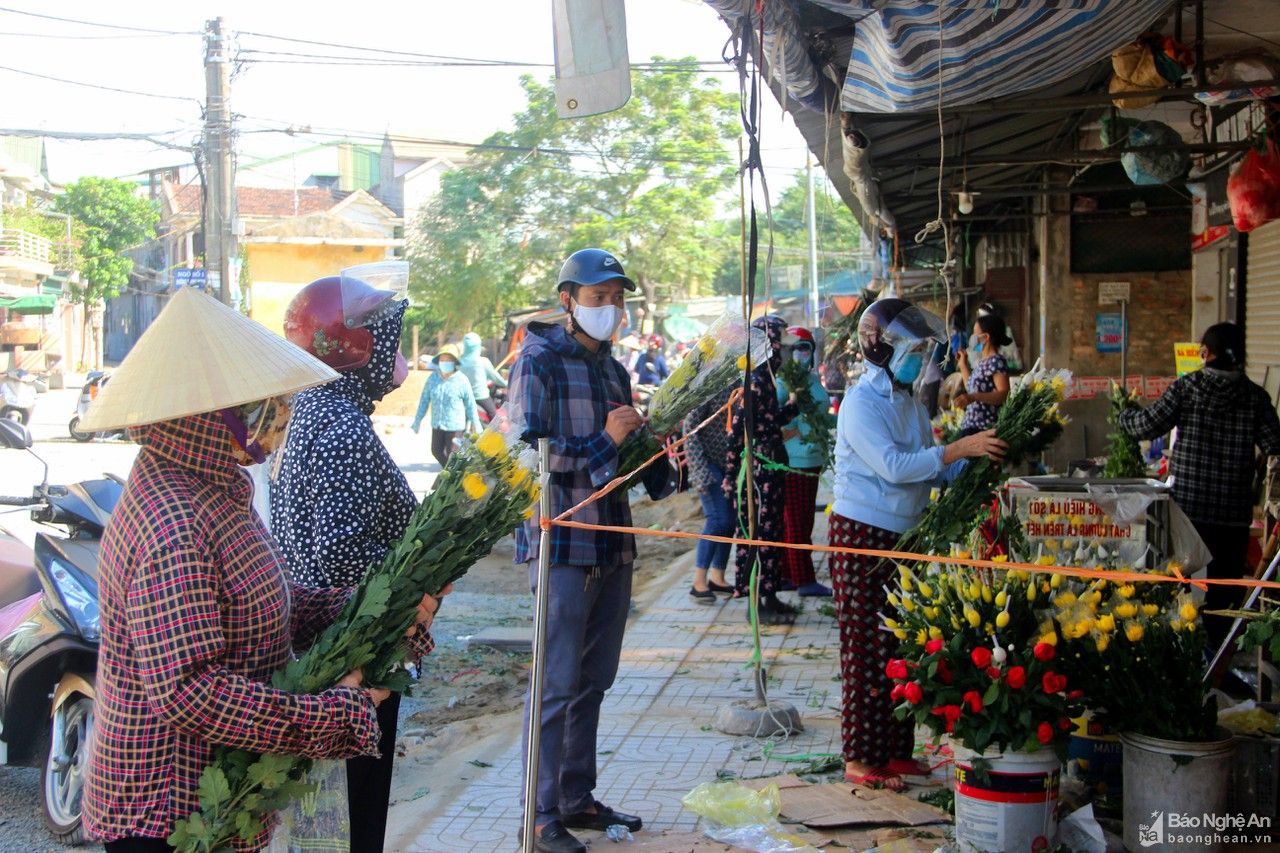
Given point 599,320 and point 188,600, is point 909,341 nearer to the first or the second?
point 599,320

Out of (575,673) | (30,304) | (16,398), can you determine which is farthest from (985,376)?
(30,304)

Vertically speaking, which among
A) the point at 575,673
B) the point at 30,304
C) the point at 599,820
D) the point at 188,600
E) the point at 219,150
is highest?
the point at 219,150

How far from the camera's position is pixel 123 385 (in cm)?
245

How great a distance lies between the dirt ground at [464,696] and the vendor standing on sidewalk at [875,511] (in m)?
1.77

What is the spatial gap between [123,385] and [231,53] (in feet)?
58.0

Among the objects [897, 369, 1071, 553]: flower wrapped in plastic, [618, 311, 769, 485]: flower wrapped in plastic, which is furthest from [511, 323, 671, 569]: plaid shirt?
[897, 369, 1071, 553]: flower wrapped in plastic

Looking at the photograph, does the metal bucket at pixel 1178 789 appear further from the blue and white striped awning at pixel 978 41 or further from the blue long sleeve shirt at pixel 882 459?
the blue and white striped awning at pixel 978 41

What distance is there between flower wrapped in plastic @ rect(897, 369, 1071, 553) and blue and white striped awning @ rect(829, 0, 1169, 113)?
1584 millimetres

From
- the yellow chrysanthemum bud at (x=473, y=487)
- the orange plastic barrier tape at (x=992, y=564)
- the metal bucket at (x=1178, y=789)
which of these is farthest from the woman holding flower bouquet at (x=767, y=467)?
the yellow chrysanthemum bud at (x=473, y=487)

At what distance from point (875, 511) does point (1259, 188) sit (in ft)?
10.6

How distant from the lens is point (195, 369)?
2449 mm

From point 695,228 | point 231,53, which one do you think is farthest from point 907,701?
point 695,228

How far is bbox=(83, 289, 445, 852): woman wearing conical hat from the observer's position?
228cm

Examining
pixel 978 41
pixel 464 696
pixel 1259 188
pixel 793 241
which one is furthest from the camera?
pixel 793 241
